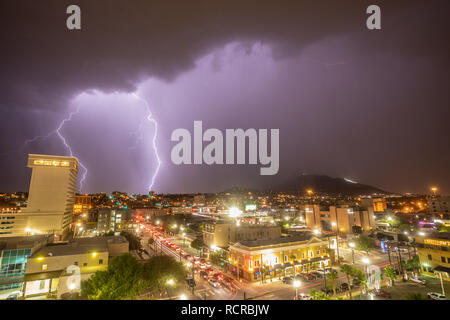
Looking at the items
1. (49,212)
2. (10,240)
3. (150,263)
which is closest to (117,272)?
(150,263)

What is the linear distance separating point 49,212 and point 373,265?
79.4 meters

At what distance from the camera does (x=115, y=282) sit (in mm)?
20203

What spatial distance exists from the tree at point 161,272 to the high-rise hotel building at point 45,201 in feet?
167

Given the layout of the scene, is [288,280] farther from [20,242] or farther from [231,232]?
[20,242]

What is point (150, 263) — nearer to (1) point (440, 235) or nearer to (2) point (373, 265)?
(2) point (373, 265)

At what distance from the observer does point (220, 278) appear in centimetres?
3234

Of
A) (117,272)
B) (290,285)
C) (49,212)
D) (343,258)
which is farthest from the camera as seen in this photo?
(49,212)

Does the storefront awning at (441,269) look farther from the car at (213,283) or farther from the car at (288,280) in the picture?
the car at (213,283)

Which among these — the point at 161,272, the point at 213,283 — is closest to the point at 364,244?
the point at 213,283

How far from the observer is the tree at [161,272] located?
25.2m

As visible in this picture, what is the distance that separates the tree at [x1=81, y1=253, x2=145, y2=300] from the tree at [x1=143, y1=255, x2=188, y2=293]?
10.3 feet

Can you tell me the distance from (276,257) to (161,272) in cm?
1794
